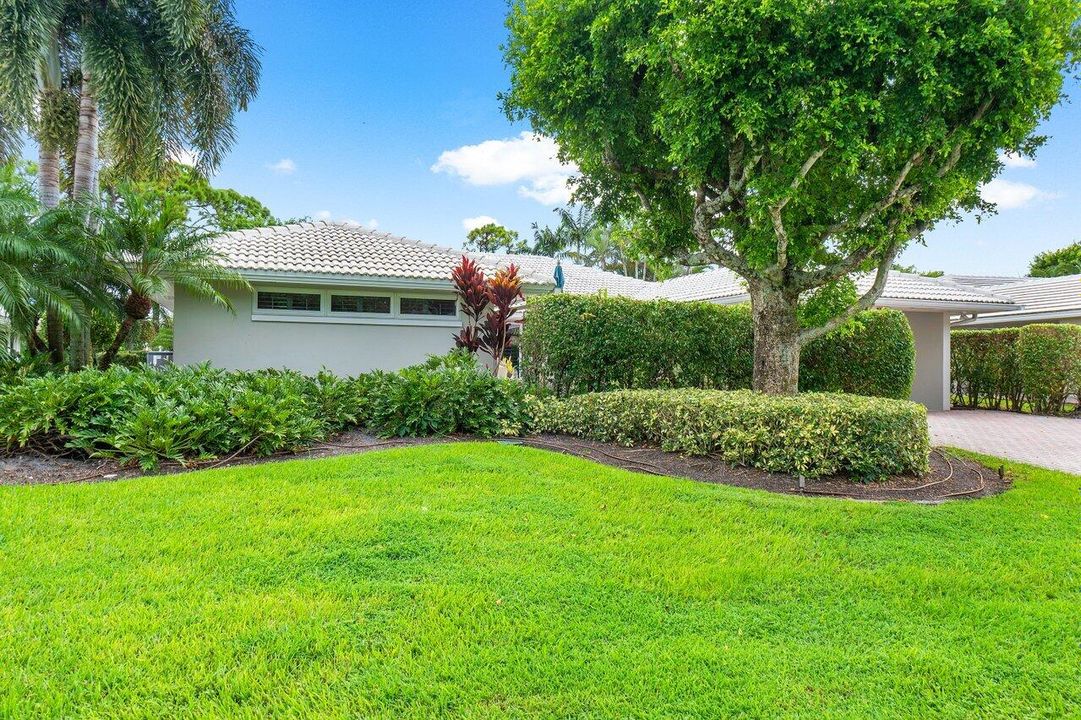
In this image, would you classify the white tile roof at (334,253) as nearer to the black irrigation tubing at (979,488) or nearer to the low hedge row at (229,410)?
the low hedge row at (229,410)

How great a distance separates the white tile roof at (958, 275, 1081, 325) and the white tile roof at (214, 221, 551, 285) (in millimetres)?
15154

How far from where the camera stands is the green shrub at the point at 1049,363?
12.9 metres

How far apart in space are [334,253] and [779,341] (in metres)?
8.63

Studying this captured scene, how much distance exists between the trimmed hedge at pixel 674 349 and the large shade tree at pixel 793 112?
129cm

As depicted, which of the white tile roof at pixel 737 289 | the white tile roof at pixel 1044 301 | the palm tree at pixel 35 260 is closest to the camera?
the palm tree at pixel 35 260

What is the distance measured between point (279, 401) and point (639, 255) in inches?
238

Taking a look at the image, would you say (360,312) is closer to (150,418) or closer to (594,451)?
(150,418)

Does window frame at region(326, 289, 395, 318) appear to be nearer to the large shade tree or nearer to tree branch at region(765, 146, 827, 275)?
the large shade tree

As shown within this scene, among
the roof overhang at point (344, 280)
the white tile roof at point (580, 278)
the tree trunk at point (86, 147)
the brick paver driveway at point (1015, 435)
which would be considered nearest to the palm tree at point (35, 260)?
the tree trunk at point (86, 147)

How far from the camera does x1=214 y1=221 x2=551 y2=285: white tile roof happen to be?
10.3 metres

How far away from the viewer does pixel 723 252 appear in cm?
810

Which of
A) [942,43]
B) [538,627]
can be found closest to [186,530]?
[538,627]

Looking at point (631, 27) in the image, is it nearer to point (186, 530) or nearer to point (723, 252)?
point (723, 252)

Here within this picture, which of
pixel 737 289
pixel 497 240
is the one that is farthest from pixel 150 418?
pixel 497 240
